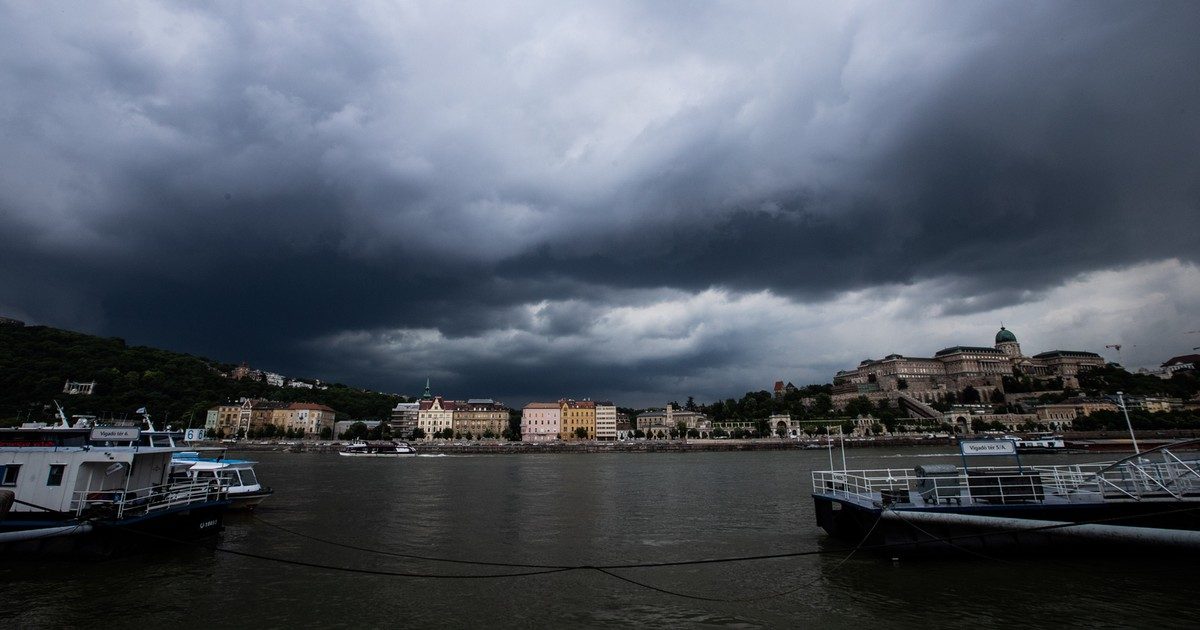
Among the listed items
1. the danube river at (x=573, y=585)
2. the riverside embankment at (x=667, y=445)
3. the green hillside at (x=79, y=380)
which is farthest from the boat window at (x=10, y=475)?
the green hillside at (x=79, y=380)

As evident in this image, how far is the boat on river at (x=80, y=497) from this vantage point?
1895 centimetres

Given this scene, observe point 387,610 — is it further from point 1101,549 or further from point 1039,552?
point 1101,549

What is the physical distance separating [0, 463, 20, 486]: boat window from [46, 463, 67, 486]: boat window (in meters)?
1.15

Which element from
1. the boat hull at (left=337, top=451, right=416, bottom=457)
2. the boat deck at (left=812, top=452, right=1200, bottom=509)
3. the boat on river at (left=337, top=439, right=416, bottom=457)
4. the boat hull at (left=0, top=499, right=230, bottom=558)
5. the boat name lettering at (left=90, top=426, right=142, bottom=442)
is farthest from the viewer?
the boat on river at (left=337, top=439, right=416, bottom=457)

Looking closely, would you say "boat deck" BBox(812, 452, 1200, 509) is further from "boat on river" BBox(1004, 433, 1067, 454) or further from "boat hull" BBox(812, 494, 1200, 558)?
"boat on river" BBox(1004, 433, 1067, 454)

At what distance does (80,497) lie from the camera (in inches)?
814

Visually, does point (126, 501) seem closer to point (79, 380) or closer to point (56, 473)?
point (56, 473)

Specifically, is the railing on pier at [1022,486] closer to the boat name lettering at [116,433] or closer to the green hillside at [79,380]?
the boat name lettering at [116,433]

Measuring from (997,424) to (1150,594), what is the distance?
721ft

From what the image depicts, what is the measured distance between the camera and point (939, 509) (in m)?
19.3

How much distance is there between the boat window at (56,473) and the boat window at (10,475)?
1153mm

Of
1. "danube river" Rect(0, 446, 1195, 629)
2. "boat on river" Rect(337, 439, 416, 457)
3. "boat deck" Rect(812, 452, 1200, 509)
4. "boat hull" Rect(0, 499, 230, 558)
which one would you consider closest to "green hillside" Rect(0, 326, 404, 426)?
"boat on river" Rect(337, 439, 416, 457)

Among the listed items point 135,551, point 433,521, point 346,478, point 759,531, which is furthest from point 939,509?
point 346,478

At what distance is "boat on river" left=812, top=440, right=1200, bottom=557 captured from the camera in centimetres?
1764
